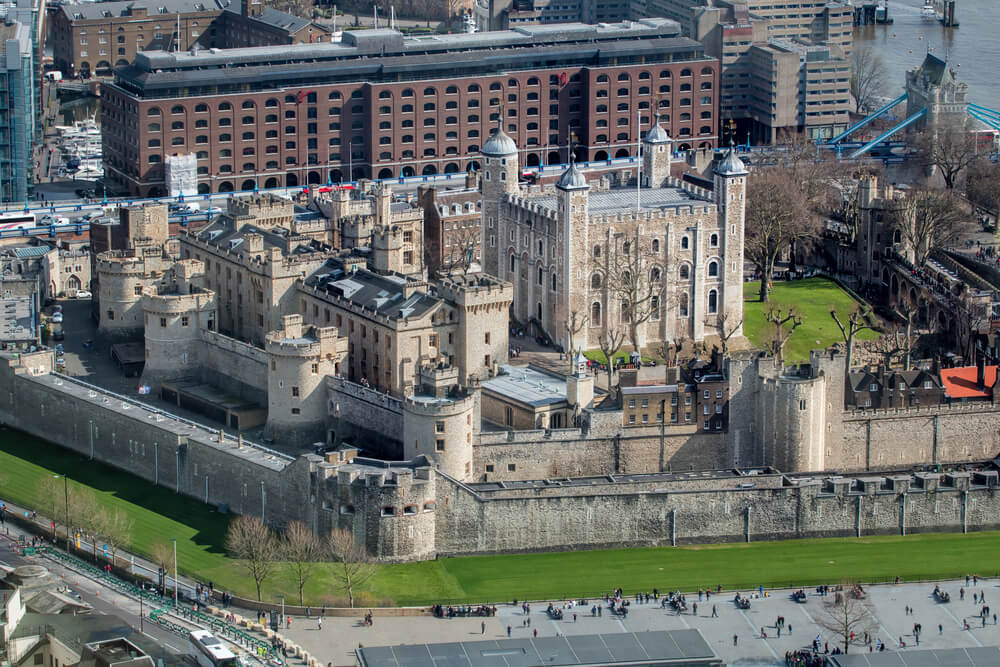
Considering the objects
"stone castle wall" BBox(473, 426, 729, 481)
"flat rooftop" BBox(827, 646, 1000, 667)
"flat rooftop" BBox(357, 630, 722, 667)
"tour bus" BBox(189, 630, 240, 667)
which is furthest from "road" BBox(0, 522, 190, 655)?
"flat rooftop" BBox(827, 646, 1000, 667)

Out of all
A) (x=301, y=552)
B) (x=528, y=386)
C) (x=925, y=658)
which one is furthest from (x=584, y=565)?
(x=925, y=658)

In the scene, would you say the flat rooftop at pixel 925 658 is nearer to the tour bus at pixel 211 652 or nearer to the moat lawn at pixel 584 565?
the moat lawn at pixel 584 565

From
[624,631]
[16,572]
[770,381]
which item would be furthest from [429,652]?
[770,381]

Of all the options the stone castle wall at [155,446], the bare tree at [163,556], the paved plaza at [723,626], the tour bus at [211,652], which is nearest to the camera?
the tour bus at [211,652]

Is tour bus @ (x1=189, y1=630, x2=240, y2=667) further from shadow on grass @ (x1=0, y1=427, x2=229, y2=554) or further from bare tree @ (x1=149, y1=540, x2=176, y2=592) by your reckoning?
shadow on grass @ (x1=0, y1=427, x2=229, y2=554)

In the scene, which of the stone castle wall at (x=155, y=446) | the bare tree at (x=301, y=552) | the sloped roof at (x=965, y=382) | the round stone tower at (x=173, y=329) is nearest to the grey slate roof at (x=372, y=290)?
the round stone tower at (x=173, y=329)

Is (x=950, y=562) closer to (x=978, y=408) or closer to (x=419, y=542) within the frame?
(x=978, y=408)

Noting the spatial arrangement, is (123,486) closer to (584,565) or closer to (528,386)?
(528,386)
